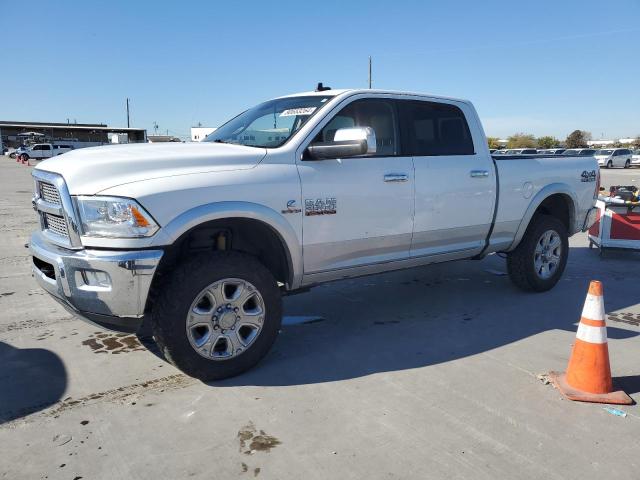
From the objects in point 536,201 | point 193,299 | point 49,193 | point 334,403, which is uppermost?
point 49,193

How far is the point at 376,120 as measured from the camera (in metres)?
4.32

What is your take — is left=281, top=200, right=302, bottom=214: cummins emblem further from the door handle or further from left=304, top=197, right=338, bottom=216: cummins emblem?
the door handle

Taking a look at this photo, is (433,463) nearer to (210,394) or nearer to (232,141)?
(210,394)

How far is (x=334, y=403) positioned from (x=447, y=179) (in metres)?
2.32

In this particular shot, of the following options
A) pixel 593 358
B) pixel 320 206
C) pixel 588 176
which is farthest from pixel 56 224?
pixel 588 176

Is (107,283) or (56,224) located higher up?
(56,224)

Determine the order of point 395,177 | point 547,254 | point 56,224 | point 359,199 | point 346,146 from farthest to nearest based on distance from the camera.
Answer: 1. point 547,254
2. point 395,177
3. point 359,199
4. point 346,146
5. point 56,224

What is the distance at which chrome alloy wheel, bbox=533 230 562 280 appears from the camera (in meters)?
5.48

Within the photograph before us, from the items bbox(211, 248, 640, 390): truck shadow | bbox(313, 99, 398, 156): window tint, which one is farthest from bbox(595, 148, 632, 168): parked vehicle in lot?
bbox(313, 99, 398, 156): window tint

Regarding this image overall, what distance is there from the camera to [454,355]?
12.7 ft

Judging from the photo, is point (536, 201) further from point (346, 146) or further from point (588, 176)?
point (346, 146)

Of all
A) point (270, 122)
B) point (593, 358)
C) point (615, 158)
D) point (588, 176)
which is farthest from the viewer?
point (615, 158)

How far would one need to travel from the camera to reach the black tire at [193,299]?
3173mm

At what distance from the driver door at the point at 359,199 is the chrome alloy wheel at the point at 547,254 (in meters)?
1.94
